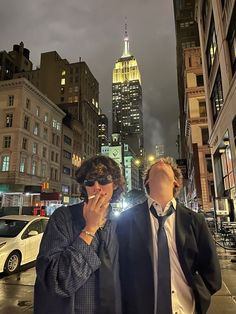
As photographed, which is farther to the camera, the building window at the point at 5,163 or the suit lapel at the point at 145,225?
the building window at the point at 5,163

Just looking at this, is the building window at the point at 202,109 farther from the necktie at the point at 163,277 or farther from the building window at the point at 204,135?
the necktie at the point at 163,277

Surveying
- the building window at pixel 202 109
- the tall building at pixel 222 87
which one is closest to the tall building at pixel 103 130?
the building window at pixel 202 109

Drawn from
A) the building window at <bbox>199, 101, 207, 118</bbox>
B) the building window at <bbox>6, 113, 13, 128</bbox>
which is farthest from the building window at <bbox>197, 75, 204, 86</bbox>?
the building window at <bbox>6, 113, 13, 128</bbox>

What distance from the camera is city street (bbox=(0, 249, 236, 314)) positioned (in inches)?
208

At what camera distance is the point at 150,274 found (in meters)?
2.03

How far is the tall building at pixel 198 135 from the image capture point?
39562mm

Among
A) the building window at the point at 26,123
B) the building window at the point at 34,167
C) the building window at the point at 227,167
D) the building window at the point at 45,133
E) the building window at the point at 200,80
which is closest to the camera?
the building window at the point at 227,167

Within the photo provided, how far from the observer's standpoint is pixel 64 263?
5.48 ft

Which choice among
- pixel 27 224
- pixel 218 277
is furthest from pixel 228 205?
pixel 218 277

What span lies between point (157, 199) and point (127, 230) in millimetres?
379

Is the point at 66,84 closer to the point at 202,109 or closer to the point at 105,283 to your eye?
the point at 202,109

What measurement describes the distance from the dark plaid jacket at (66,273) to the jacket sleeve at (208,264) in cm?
73

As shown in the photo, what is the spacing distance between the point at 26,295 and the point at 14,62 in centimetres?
9851

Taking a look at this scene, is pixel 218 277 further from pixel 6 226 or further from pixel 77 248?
pixel 6 226
